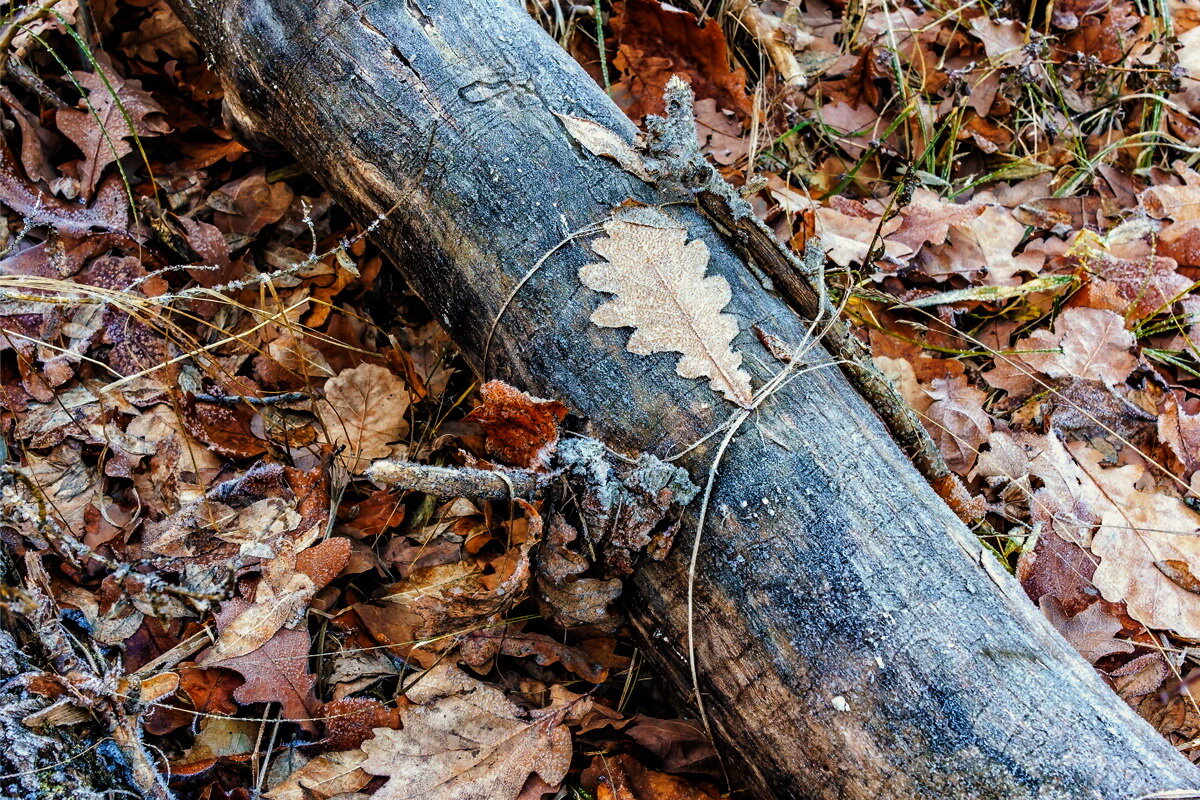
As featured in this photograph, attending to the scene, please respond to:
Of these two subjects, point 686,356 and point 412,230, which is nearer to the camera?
point 686,356

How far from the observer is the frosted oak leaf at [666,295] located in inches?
63.5

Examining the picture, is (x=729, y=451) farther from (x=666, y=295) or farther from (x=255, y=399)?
(x=255, y=399)

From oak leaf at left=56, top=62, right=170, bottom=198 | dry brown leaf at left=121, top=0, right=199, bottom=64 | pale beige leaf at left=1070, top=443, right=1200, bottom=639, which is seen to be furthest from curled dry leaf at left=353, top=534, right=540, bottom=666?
dry brown leaf at left=121, top=0, right=199, bottom=64

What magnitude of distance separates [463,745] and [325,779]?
→ 310 mm

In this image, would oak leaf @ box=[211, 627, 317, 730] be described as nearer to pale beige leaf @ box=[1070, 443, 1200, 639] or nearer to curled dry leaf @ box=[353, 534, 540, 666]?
curled dry leaf @ box=[353, 534, 540, 666]

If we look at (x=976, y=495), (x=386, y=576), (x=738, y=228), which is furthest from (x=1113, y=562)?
(x=386, y=576)

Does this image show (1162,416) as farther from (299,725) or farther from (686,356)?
(299,725)

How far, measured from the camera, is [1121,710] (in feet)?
4.50

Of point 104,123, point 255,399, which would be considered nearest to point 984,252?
point 255,399

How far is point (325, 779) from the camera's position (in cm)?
172

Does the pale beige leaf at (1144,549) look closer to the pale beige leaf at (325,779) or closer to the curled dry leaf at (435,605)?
the curled dry leaf at (435,605)

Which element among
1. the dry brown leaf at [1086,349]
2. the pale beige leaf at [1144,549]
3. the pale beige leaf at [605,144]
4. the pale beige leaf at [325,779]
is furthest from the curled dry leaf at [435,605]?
the dry brown leaf at [1086,349]

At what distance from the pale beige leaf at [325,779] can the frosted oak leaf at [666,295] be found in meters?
1.13

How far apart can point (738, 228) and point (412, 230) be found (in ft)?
2.58
